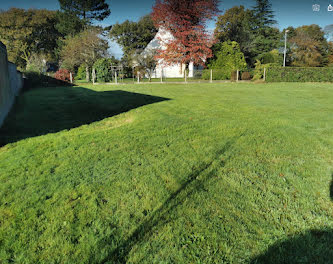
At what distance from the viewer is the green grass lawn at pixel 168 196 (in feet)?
5.78

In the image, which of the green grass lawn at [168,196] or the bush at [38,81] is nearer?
the green grass lawn at [168,196]

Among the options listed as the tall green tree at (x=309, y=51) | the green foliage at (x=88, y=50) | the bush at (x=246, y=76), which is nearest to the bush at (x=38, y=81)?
the green foliage at (x=88, y=50)

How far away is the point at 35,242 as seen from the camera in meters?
1.83

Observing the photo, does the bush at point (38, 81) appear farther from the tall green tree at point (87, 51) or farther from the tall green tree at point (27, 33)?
the tall green tree at point (27, 33)

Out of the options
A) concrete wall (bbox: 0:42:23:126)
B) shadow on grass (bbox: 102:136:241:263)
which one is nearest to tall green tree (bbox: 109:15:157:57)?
concrete wall (bbox: 0:42:23:126)

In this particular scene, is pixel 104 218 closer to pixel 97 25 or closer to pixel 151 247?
pixel 151 247

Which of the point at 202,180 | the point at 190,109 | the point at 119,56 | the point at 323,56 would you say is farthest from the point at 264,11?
the point at 202,180

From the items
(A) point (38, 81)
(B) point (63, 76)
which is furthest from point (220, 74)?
(A) point (38, 81)

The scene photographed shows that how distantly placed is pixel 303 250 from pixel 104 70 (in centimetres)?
2192

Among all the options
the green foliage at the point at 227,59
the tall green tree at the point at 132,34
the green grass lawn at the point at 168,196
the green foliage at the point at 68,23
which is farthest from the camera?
the green foliage at the point at 68,23

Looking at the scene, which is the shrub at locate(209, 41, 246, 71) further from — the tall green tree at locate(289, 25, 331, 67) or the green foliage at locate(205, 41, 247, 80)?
the tall green tree at locate(289, 25, 331, 67)

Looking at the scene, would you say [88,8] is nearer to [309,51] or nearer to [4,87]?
[309,51]

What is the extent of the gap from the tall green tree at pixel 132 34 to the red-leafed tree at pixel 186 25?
12.3 metres

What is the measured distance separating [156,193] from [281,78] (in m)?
21.4
